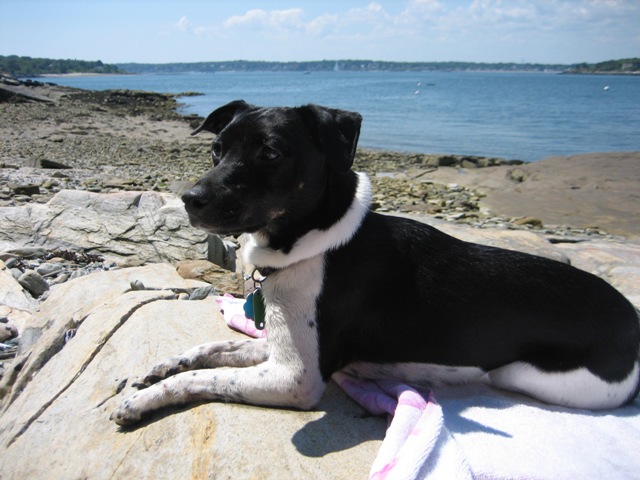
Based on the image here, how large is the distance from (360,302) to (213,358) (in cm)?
110

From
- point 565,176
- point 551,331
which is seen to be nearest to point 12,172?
point 551,331

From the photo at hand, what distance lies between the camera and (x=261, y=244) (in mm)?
3445

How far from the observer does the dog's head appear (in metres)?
3.12

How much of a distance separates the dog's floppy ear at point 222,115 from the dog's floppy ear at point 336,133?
735 millimetres

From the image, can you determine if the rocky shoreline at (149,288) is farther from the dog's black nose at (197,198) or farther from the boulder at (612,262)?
the dog's black nose at (197,198)

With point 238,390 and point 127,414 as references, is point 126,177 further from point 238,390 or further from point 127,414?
point 238,390

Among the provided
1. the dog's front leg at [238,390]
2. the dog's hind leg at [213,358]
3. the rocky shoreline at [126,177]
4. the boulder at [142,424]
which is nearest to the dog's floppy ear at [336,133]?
the dog's front leg at [238,390]

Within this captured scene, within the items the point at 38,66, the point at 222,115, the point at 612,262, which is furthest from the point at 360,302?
the point at 38,66

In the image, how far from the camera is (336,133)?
3.22 meters

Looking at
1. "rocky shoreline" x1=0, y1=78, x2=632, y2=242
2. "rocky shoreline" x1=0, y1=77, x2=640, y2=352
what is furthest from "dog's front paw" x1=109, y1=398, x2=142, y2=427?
"rocky shoreline" x1=0, y1=78, x2=632, y2=242

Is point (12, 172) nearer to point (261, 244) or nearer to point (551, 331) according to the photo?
point (261, 244)

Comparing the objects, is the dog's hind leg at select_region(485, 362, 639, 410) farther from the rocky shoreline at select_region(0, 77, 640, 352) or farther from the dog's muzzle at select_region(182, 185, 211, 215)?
the rocky shoreline at select_region(0, 77, 640, 352)

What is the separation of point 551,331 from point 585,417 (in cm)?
53

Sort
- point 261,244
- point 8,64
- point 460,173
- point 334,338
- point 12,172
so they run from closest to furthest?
point 334,338
point 261,244
point 12,172
point 460,173
point 8,64
